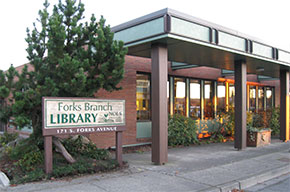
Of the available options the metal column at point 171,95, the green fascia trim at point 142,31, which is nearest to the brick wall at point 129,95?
the metal column at point 171,95

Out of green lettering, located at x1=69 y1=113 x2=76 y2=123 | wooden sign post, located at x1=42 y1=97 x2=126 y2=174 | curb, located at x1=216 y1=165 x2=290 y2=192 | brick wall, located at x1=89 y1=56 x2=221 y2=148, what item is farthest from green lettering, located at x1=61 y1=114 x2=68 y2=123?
curb, located at x1=216 y1=165 x2=290 y2=192

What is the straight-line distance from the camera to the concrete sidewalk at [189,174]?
19.2 ft

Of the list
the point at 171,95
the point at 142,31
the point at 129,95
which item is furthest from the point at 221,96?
the point at 142,31

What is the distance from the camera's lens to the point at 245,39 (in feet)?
32.4

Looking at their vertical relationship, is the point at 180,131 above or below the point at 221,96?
below

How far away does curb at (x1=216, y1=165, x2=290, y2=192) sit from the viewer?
6127 millimetres

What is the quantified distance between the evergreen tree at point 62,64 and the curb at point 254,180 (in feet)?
13.2

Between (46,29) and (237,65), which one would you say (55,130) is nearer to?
(46,29)

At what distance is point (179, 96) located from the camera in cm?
1423

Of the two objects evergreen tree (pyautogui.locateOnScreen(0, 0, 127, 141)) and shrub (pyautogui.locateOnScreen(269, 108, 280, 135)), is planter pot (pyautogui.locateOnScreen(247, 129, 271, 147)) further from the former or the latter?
evergreen tree (pyautogui.locateOnScreen(0, 0, 127, 141))

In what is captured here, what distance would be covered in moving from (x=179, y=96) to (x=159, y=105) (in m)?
6.50

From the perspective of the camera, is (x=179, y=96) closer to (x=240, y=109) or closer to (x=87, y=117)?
(x=240, y=109)

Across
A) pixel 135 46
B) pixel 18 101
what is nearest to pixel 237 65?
pixel 135 46

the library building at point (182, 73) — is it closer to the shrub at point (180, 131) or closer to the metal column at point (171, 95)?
the metal column at point (171, 95)
